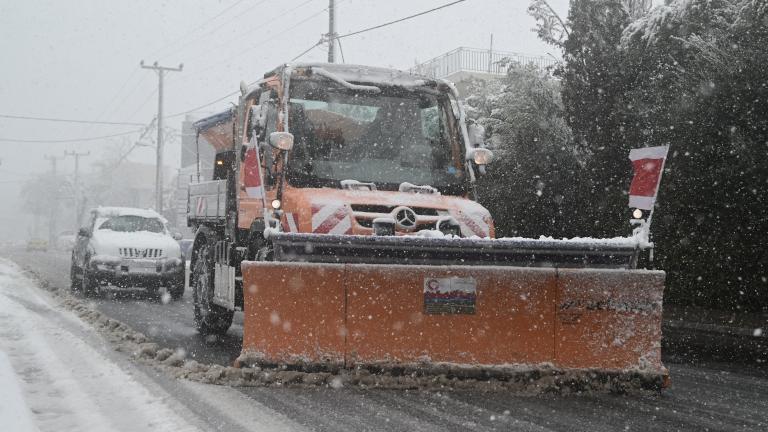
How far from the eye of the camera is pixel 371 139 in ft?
25.6

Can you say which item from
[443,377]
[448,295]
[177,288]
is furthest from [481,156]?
[177,288]

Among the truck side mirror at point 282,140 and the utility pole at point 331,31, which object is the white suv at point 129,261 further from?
the utility pole at point 331,31

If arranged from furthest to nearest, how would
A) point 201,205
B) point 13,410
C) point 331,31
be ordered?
point 331,31 < point 201,205 < point 13,410

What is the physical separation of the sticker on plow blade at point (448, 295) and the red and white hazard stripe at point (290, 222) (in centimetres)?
129

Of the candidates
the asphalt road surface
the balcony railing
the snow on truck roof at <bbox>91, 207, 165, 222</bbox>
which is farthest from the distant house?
the asphalt road surface

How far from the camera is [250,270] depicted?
6.25 metres

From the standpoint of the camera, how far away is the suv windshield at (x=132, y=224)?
16906mm

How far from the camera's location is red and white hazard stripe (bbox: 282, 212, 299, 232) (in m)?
7.05

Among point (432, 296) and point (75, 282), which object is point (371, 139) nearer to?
point (432, 296)

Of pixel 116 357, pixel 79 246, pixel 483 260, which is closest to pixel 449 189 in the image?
pixel 483 260

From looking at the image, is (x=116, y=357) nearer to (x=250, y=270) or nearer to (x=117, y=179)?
(x=250, y=270)

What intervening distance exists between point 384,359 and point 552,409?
4.01 feet

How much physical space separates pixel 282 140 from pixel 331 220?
2.87ft

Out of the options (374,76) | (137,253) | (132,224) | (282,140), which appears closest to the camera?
(282,140)
